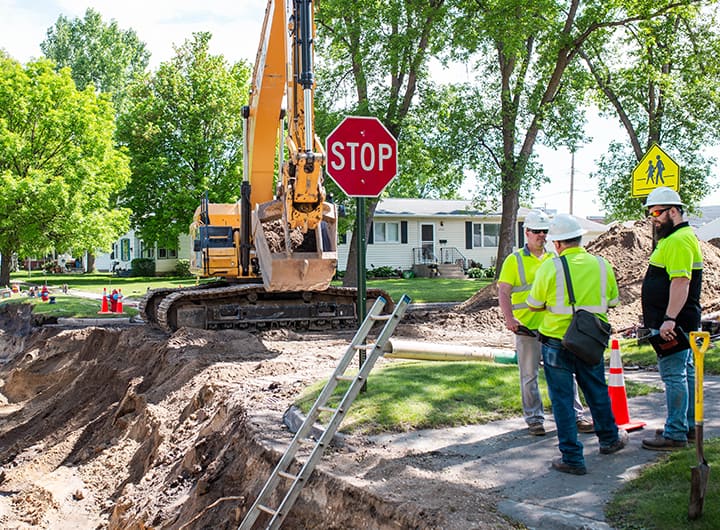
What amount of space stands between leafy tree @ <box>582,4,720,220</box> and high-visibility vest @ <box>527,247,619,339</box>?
798 inches

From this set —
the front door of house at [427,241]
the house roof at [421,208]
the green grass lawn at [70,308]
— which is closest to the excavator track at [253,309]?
the green grass lawn at [70,308]

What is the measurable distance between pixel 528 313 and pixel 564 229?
45.9 inches

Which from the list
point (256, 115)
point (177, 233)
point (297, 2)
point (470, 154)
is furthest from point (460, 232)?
point (297, 2)

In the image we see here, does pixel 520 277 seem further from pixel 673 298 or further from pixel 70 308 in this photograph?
pixel 70 308

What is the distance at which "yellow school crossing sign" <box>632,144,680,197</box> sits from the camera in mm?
10867

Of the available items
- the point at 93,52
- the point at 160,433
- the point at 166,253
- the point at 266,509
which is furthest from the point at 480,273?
the point at 93,52

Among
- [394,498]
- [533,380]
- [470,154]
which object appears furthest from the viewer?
[470,154]

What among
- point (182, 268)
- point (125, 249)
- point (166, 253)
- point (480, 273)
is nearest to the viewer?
point (480, 273)

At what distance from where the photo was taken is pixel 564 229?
20.2 ft

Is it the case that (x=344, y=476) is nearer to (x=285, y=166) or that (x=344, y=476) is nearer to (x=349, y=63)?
(x=285, y=166)

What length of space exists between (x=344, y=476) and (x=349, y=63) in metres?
21.6

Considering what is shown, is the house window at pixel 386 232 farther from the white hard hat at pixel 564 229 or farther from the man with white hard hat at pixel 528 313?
the white hard hat at pixel 564 229

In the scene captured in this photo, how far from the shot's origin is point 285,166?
41.5ft

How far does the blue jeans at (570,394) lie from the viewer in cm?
581
